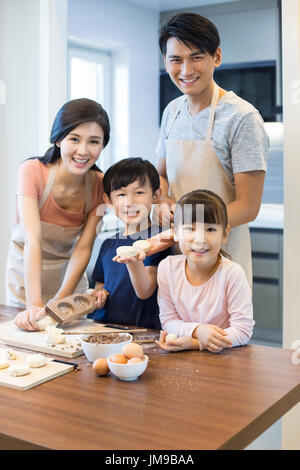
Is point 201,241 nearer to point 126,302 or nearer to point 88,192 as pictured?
point 126,302

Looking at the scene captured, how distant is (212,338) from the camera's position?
1.37 metres

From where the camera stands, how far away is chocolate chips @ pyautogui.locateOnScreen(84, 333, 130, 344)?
1329 mm

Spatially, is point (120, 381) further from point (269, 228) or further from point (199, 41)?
point (269, 228)

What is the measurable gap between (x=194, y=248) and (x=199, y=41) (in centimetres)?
62

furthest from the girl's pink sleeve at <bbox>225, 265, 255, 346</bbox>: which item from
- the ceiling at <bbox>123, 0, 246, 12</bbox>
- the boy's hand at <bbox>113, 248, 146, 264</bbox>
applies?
the ceiling at <bbox>123, 0, 246, 12</bbox>

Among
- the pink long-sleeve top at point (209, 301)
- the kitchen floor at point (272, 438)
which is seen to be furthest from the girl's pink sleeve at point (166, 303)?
the kitchen floor at point (272, 438)

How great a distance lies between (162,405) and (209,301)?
0.44 m

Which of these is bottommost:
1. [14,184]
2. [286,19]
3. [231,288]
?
[231,288]

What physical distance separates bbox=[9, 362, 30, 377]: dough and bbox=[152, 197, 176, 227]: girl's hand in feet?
2.14

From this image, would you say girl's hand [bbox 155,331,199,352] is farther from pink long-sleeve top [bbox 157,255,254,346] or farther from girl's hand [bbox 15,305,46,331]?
girl's hand [bbox 15,305,46,331]

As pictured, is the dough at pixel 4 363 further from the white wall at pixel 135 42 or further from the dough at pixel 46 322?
the white wall at pixel 135 42

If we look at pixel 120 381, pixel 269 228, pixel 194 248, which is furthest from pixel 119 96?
pixel 120 381

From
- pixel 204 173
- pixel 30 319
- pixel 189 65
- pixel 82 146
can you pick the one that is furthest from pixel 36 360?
pixel 189 65

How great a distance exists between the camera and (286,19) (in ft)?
5.98
